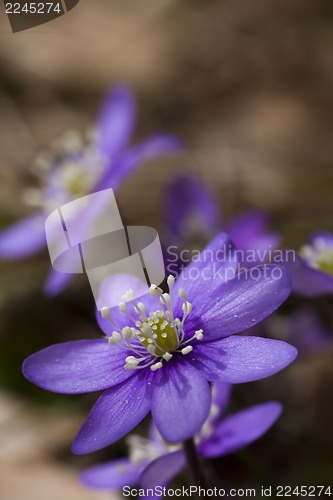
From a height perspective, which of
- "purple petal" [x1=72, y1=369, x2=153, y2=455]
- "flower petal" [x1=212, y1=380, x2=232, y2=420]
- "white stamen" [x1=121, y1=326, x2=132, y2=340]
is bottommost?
"flower petal" [x1=212, y1=380, x2=232, y2=420]

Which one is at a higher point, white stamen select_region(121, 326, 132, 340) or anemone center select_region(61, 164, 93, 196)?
white stamen select_region(121, 326, 132, 340)

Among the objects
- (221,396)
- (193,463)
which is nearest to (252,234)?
(221,396)

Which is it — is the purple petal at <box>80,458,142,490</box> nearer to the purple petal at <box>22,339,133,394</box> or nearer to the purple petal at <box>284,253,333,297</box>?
the purple petal at <box>22,339,133,394</box>

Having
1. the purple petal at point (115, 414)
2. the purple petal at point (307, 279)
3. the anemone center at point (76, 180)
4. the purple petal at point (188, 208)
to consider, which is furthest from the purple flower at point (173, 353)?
the anemone center at point (76, 180)

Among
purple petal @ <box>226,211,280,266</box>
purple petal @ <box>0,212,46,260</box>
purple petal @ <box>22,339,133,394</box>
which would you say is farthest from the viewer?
purple petal @ <box>0,212,46,260</box>

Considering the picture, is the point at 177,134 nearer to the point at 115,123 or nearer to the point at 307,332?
the point at 115,123

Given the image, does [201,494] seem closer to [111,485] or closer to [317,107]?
[111,485]

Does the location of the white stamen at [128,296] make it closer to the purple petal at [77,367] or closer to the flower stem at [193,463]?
the purple petal at [77,367]

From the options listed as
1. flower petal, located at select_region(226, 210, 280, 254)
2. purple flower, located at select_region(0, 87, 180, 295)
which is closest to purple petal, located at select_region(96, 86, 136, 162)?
purple flower, located at select_region(0, 87, 180, 295)
